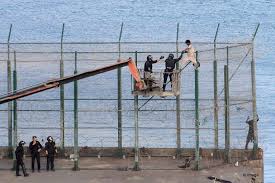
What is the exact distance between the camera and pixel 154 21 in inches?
4188

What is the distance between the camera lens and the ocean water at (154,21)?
87875 millimetres

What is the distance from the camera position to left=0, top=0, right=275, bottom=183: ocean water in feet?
288

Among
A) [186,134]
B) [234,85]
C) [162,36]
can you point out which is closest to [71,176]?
[186,134]

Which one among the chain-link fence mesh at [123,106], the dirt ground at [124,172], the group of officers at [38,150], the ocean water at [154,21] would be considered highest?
the ocean water at [154,21]

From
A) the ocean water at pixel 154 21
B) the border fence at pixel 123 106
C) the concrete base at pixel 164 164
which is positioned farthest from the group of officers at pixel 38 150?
the ocean water at pixel 154 21

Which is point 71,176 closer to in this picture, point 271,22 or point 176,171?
point 176,171

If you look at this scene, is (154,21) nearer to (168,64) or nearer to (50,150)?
(168,64)

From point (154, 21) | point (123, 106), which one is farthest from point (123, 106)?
point (154, 21)

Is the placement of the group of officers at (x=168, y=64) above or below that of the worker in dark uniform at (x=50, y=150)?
above

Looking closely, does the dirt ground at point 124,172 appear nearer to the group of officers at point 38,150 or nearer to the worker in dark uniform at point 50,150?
the group of officers at point 38,150

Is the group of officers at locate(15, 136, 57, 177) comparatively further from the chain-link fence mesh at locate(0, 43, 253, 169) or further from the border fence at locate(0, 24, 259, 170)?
the chain-link fence mesh at locate(0, 43, 253, 169)

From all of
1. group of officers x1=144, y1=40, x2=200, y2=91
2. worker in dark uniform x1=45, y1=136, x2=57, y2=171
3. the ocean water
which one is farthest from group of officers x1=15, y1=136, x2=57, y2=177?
the ocean water

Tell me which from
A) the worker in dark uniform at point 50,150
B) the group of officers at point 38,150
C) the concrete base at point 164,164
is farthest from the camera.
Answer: the worker in dark uniform at point 50,150

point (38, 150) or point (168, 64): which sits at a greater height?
point (168, 64)
